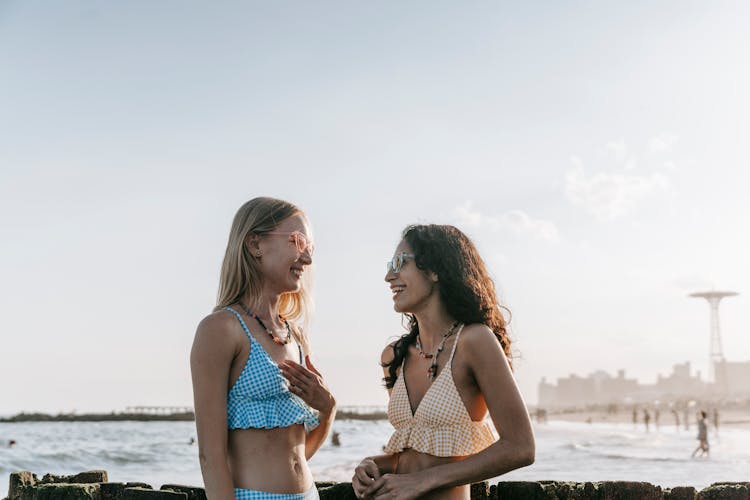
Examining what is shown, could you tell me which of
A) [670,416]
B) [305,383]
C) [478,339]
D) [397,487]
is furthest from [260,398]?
[670,416]

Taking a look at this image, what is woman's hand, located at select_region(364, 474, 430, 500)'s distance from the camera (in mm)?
3180

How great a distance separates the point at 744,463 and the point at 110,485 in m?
29.5

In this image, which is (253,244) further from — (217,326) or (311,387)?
(311,387)

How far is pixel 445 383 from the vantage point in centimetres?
333

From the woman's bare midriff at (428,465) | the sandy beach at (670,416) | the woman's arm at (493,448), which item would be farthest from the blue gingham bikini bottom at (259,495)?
the sandy beach at (670,416)

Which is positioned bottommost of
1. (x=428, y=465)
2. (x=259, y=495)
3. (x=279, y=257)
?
(x=259, y=495)

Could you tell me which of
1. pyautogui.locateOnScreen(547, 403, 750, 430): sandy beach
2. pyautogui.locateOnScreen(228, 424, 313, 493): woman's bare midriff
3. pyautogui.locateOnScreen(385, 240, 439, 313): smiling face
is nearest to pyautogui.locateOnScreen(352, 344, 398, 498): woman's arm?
pyautogui.locateOnScreen(228, 424, 313, 493): woman's bare midriff

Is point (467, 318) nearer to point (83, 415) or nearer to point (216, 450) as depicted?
point (216, 450)

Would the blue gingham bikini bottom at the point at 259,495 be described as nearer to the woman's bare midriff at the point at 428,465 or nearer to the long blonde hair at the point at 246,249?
the woman's bare midriff at the point at 428,465

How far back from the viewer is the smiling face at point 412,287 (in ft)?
11.6

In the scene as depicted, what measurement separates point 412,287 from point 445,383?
0.46 m

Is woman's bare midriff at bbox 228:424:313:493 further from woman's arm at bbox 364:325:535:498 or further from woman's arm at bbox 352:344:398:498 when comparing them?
woman's arm at bbox 364:325:535:498

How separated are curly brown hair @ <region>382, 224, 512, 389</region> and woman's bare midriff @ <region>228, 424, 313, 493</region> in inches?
24.9

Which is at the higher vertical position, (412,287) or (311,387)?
(412,287)
